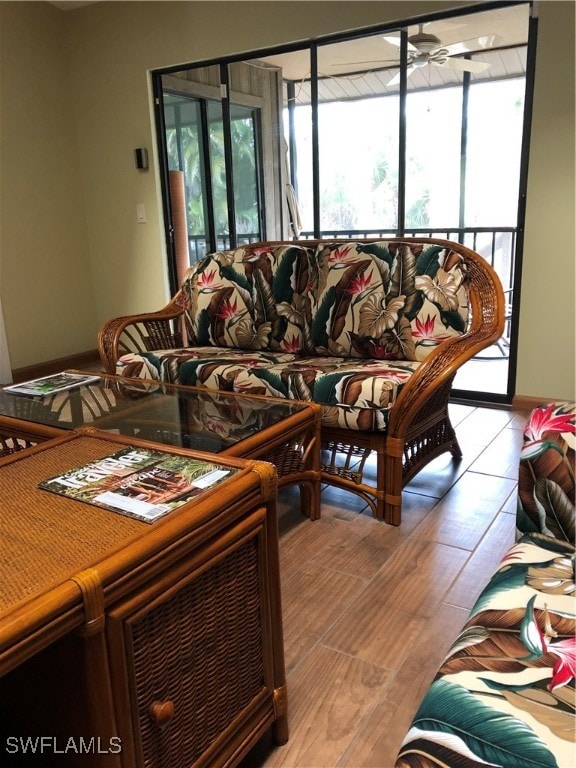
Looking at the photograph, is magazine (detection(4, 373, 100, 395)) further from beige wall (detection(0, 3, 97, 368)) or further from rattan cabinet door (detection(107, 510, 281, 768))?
beige wall (detection(0, 3, 97, 368))

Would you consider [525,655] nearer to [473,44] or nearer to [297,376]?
[297,376]

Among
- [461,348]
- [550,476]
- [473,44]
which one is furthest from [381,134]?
[550,476]

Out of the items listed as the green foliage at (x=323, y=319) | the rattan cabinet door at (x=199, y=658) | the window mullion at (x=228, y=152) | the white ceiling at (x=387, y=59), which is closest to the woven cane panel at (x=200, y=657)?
the rattan cabinet door at (x=199, y=658)

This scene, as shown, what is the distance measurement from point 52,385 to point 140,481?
1.29m

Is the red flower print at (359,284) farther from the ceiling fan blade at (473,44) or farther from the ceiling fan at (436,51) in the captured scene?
the ceiling fan blade at (473,44)

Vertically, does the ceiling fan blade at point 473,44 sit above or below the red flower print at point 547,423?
above

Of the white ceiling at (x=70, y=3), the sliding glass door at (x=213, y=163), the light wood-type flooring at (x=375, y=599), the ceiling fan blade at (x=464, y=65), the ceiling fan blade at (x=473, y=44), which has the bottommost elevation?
the light wood-type flooring at (x=375, y=599)

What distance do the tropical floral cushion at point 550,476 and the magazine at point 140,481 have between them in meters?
0.58

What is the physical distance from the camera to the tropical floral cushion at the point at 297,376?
210 centimetres

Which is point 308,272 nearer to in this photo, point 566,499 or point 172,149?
point 566,499

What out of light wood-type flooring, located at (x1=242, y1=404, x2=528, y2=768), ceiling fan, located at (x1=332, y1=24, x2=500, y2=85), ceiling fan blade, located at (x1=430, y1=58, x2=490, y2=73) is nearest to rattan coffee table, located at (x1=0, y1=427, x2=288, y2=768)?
light wood-type flooring, located at (x1=242, y1=404, x2=528, y2=768)

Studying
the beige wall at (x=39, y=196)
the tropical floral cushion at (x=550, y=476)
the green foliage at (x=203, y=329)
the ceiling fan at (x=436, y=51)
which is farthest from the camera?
the beige wall at (x=39, y=196)

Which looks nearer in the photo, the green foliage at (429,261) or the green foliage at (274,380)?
the green foliage at (274,380)

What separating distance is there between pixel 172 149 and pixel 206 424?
3.27 metres
